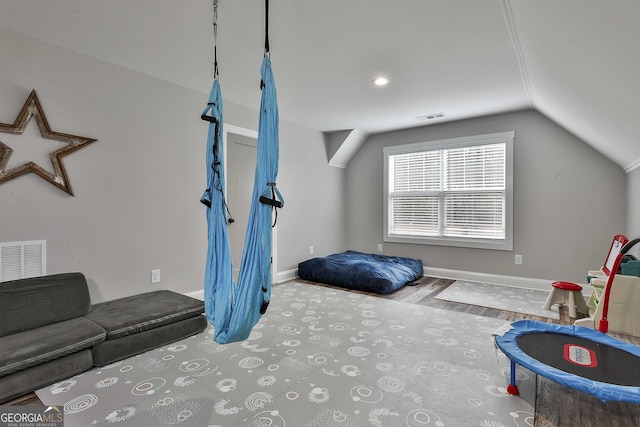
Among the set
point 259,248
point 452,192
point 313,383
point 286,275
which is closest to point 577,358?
point 313,383

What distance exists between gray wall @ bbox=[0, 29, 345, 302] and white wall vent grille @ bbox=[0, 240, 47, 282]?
0.05m

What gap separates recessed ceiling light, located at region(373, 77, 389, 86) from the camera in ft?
10.8

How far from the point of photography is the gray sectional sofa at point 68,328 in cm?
185

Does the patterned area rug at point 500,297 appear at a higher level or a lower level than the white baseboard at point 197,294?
lower

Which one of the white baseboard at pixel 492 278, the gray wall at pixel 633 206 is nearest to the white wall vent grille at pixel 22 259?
the white baseboard at pixel 492 278

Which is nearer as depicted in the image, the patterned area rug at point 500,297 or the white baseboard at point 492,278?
the patterned area rug at point 500,297

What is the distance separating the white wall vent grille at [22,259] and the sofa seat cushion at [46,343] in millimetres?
561

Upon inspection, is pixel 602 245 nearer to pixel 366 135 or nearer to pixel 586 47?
pixel 586 47

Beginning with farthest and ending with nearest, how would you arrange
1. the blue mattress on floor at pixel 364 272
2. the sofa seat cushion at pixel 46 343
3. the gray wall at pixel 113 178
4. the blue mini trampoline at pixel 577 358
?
the blue mattress on floor at pixel 364 272 → the gray wall at pixel 113 178 → the sofa seat cushion at pixel 46 343 → the blue mini trampoline at pixel 577 358

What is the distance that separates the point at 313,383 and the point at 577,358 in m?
1.49

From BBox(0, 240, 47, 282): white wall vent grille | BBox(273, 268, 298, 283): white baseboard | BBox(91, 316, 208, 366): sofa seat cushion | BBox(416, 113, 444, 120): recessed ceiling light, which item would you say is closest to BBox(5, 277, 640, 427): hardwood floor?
BBox(91, 316, 208, 366): sofa seat cushion

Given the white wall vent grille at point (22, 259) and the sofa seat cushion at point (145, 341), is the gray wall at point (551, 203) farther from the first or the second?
the white wall vent grille at point (22, 259)

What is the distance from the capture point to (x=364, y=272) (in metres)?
4.27

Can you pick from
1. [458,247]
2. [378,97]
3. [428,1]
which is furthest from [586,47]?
[458,247]
